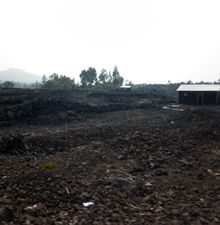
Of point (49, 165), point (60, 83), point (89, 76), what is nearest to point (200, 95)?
point (49, 165)

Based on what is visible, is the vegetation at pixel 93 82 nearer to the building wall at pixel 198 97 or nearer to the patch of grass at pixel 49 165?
the building wall at pixel 198 97

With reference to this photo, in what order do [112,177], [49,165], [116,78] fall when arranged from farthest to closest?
[116,78], [49,165], [112,177]

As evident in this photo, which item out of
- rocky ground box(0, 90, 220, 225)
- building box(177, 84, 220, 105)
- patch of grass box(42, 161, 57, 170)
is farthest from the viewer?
building box(177, 84, 220, 105)

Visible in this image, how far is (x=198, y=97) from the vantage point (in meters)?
38.3

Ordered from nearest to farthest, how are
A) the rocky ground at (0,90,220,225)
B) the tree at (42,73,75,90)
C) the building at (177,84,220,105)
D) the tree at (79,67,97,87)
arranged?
the rocky ground at (0,90,220,225) → the building at (177,84,220,105) → the tree at (42,73,75,90) → the tree at (79,67,97,87)

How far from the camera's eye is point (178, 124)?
65.8ft

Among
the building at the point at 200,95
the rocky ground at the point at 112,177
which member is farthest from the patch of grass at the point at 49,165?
the building at the point at 200,95

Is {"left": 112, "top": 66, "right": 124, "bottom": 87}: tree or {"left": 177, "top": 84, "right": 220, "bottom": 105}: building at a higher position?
{"left": 112, "top": 66, "right": 124, "bottom": 87}: tree

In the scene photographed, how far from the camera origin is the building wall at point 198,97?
38125 millimetres

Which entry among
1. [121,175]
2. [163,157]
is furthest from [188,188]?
[163,157]

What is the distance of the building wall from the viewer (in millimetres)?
38125

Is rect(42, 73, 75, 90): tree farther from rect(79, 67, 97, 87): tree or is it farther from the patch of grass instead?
the patch of grass

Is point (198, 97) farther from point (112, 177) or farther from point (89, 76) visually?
point (89, 76)

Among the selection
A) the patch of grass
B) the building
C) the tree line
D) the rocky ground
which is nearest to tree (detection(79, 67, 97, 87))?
the tree line
